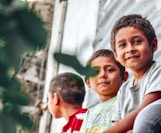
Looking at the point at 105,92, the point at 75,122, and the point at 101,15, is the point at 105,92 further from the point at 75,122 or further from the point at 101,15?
the point at 101,15

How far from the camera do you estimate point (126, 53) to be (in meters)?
1.12

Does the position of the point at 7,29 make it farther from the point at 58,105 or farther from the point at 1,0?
the point at 58,105

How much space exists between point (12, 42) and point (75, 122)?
98cm

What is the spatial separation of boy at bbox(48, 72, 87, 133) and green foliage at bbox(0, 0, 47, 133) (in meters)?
0.92

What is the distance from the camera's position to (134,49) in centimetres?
110

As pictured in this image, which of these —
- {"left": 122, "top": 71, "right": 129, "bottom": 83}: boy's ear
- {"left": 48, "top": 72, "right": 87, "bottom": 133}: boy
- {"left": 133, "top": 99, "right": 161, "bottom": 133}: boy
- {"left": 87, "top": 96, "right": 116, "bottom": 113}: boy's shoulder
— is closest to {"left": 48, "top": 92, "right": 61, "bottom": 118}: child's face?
{"left": 48, "top": 72, "right": 87, "bottom": 133}: boy

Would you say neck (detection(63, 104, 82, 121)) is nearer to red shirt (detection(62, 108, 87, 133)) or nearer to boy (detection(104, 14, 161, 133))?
red shirt (detection(62, 108, 87, 133))

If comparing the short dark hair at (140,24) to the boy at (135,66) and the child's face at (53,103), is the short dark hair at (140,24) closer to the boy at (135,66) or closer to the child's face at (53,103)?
the boy at (135,66)

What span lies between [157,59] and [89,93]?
0.26 m

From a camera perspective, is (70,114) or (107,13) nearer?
(70,114)

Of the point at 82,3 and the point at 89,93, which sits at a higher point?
the point at 82,3

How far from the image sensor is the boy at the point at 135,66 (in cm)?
99

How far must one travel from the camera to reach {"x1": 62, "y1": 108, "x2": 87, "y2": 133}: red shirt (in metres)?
1.29

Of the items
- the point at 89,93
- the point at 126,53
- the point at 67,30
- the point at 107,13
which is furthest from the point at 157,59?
the point at 67,30
